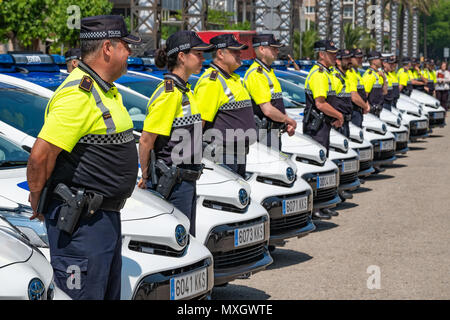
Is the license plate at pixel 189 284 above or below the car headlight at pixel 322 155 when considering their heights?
below

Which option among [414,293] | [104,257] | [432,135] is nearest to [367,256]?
[414,293]

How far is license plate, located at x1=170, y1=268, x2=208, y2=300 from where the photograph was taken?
4398 millimetres

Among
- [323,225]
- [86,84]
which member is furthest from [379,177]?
[86,84]

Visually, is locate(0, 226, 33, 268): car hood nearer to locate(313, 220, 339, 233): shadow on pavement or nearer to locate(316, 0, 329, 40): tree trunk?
locate(313, 220, 339, 233): shadow on pavement

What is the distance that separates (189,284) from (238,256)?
1.33m

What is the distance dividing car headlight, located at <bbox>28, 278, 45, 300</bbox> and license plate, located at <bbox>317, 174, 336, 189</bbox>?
17.9ft

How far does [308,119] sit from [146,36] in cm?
1220

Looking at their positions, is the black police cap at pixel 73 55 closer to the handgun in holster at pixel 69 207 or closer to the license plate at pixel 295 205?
the license plate at pixel 295 205

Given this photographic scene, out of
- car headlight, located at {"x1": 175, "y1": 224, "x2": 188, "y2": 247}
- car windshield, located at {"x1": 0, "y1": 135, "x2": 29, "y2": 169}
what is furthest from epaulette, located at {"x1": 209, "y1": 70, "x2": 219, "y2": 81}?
car headlight, located at {"x1": 175, "y1": 224, "x2": 188, "y2": 247}

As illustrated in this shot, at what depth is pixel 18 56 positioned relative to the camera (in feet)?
22.5

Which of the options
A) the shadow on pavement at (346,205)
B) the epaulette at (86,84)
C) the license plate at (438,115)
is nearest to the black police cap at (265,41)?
the shadow on pavement at (346,205)

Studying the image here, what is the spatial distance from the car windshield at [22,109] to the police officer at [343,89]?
519 cm

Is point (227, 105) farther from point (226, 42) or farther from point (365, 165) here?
point (365, 165)

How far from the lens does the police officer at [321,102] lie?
31.7 feet
